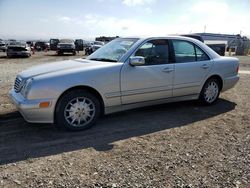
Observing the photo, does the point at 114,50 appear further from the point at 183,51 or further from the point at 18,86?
the point at 18,86

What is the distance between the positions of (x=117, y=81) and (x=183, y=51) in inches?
68.8

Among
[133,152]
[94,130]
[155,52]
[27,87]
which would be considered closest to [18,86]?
[27,87]

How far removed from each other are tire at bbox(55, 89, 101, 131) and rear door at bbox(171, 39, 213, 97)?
1759mm

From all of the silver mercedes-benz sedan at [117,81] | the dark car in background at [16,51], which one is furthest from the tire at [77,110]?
the dark car in background at [16,51]

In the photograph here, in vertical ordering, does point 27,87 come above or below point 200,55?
below

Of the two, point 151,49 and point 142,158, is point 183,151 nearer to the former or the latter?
point 142,158

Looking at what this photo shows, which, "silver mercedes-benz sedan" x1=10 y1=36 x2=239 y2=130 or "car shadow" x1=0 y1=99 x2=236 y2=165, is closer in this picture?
"car shadow" x1=0 y1=99 x2=236 y2=165

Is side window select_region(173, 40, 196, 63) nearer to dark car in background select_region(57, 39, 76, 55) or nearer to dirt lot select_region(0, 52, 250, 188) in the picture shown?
dirt lot select_region(0, 52, 250, 188)

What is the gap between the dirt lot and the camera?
304cm

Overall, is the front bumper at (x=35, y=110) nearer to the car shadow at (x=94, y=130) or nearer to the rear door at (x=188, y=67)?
the car shadow at (x=94, y=130)

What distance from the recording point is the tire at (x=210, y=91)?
5.97 meters

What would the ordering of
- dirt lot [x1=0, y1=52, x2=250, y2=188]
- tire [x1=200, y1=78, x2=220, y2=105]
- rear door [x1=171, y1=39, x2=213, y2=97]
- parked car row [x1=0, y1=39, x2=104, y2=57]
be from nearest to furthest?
dirt lot [x1=0, y1=52, x2=250, y2=188] < rear door [x1=171, y1=39, x2=213, y2=97] < tire [x1=200, y1=78, x2=220, y2=105] < parked car row [x1=0, y1=39, x2=104, y2=57]

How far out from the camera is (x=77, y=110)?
443cm

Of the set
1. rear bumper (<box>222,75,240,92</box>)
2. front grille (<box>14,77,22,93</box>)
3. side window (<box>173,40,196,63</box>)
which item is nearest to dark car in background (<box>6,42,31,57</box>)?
front grille (<box>14,77,22,93</box>)
